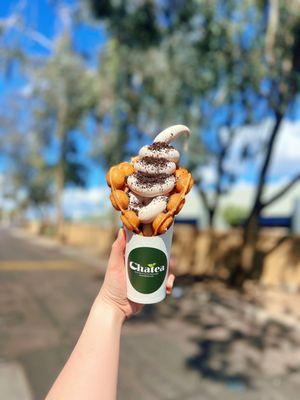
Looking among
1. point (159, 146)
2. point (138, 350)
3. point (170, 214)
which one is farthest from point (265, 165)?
point (170, 214)

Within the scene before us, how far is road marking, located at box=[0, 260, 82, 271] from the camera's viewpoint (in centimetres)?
1464

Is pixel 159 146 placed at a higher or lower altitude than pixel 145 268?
higher

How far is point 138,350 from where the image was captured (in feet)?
20.3

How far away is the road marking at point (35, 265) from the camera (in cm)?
1464

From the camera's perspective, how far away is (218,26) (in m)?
8.84

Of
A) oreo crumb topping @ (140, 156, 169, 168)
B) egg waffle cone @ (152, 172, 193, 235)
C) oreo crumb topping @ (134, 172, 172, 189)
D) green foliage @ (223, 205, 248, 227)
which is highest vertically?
oreo crumb topping @ (140, 156, 169, 168)

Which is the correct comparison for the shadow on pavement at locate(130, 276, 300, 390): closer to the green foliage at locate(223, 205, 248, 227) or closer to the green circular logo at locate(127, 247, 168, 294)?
the green circular logo at locate(127, 247, 168, 294)

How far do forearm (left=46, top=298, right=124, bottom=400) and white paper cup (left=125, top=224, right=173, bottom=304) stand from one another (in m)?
A: 0.30

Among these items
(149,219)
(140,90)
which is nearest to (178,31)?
(140,90)

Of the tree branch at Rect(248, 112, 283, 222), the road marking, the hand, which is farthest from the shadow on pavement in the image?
the road marking

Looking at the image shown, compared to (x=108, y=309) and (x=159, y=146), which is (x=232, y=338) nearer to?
(x=159, y=146)

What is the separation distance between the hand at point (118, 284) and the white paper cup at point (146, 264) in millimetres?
49

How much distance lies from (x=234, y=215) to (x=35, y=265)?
19132 millimetres

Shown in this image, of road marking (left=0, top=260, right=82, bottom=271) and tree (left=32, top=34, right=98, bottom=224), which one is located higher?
tree (left=32, top=34, right=98, bottom=224)
